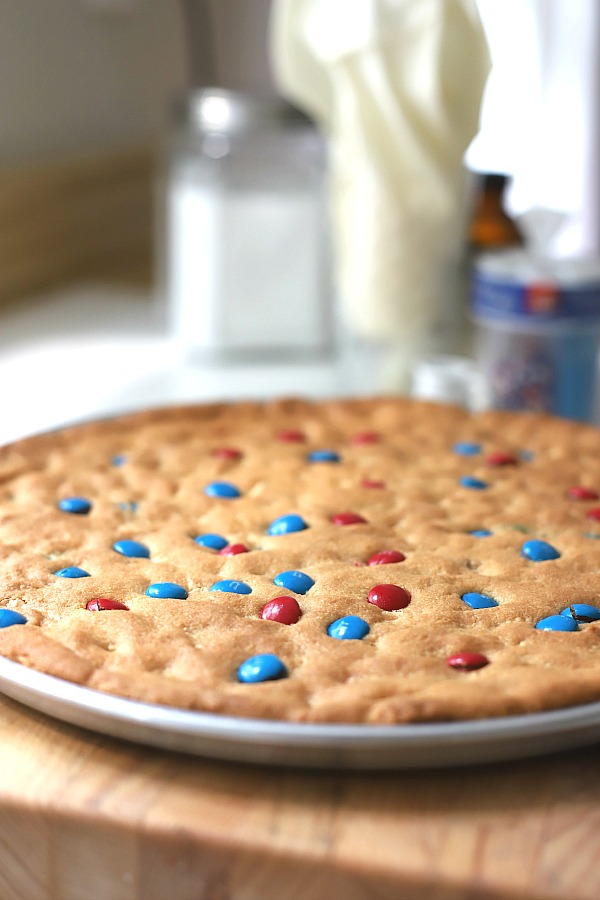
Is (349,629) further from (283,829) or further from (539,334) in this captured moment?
(539,334)

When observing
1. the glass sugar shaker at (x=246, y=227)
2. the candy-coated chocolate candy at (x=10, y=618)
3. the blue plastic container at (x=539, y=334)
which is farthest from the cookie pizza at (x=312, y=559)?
the glass sugar shaker at (x=246, y=227)

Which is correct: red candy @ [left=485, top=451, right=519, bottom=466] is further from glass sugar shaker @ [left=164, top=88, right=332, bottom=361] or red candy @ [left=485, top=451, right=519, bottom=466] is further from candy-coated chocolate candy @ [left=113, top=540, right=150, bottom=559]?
glass sugar shaker @ [left=164, top=88, right=332, bottom=361]

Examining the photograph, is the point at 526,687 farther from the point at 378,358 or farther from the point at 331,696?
the point at 378,358

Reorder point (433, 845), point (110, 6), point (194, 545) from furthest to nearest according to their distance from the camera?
point (110, 6) < point (194, 545) < point (433, 845)

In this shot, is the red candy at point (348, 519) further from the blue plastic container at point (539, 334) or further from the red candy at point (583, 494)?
the blue plastic container at point (539, 334)

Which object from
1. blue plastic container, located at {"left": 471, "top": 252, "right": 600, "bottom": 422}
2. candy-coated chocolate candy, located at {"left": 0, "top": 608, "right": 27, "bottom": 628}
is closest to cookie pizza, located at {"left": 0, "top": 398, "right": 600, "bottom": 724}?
candy-coated chocolate candy, located at {"left": 0, "top": 608, "right": 27, "bottom": 628}

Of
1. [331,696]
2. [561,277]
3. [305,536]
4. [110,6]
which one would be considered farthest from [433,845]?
[110,6]
